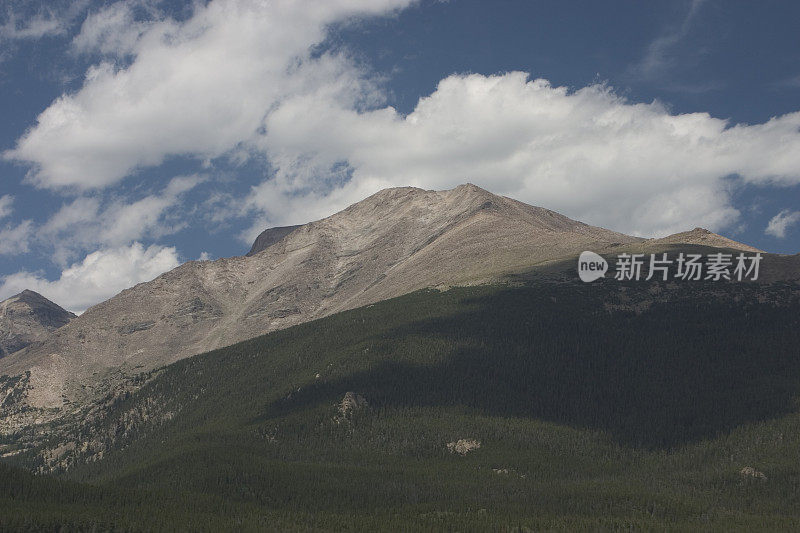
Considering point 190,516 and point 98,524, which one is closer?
point 98,524

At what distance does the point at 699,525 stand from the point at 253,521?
109826mm

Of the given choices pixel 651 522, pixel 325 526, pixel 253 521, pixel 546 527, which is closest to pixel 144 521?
pixel 253 521

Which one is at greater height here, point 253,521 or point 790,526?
point 790,526

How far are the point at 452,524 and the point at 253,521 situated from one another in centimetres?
4937

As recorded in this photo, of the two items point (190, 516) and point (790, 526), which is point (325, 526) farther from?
point (790, 526)

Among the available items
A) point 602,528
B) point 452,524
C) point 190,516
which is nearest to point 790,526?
point 602,528

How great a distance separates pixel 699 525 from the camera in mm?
196000

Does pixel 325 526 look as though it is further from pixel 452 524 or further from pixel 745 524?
pixel 745 524

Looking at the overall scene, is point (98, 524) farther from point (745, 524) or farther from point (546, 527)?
point (745, 524)

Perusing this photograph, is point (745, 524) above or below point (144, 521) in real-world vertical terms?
above

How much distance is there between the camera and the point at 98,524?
592 ft

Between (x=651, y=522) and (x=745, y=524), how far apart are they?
22.4 meters

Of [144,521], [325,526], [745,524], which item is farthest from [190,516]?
[745,524]

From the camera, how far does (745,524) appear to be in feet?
643
